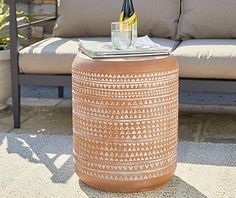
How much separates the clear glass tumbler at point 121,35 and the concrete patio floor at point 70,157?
0.56 m

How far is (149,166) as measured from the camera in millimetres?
1771

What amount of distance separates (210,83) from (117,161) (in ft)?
2.60

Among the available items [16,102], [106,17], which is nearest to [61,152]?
[16,102]

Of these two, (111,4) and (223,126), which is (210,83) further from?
(111,4)

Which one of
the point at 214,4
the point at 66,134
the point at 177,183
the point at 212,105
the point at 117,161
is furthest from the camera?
the point at 212,105

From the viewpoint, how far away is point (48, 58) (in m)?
2.49

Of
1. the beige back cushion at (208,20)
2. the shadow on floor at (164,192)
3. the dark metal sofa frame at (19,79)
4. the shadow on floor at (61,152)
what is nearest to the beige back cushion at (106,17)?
the beige back cushion at (208,20)

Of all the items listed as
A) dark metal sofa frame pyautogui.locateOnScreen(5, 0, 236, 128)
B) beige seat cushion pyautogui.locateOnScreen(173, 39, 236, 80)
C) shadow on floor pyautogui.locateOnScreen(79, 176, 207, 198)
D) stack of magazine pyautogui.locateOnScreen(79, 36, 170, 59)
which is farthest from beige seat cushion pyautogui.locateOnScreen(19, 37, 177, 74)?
shadow on floor pyautogui.locateOnScreen(79, 176, 207, 198)

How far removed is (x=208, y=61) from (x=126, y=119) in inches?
29.2

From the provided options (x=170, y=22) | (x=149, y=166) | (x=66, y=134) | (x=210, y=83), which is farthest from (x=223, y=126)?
(x=149, y=166)

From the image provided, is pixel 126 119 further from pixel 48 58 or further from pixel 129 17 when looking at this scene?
pixel 48 58

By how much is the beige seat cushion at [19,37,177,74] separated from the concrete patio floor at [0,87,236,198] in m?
0.34

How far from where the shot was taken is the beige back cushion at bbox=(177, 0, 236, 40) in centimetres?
276

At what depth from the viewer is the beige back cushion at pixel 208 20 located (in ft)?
9.05
